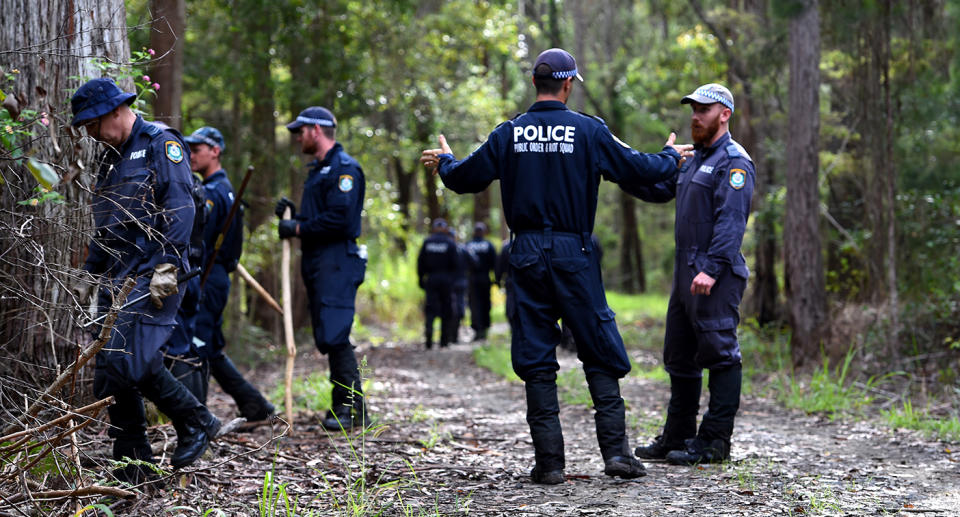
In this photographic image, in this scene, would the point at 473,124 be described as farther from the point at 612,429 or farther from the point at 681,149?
the point at 612,429

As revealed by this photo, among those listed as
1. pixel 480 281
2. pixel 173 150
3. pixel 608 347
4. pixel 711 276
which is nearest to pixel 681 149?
pixel 711 276

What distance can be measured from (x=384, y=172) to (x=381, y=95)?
5631mm

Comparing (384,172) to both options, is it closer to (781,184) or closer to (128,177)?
(781,184)

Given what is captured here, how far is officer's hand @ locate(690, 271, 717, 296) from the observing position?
512 cm

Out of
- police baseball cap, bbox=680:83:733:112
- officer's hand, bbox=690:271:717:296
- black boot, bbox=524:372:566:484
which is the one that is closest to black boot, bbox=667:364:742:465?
officer's hand, bbox=690:271:717:296

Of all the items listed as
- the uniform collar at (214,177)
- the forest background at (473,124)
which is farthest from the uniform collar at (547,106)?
the uniform collar at (214,177)

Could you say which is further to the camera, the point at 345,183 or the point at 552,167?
the point at 345,183

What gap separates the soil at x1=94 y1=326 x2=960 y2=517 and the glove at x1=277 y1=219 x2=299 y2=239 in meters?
1.34

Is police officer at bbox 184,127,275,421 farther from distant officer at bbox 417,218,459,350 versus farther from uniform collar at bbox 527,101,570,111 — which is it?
distant officer at bbox 417,218,459,350

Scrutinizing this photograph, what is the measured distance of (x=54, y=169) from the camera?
4.52 metres

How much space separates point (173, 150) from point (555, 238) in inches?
79.5

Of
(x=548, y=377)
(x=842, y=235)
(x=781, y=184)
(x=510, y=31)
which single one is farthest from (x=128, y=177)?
(x=510, y=31)

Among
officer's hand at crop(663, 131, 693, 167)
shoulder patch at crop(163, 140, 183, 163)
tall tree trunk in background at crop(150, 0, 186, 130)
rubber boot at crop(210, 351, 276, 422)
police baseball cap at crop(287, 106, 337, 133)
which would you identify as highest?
tall tree trunk in background at crop(150, 0, 186, 130)

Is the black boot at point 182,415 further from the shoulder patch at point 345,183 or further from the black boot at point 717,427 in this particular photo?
the black boot at point 717,427
